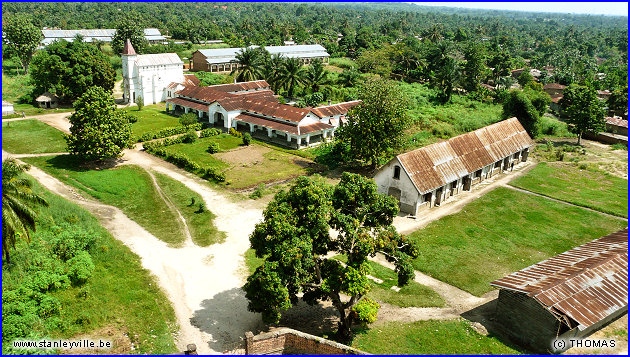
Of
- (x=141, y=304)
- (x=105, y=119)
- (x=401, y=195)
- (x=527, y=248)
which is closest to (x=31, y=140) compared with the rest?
(x=105, y=119)

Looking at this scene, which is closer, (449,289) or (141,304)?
(141,304)

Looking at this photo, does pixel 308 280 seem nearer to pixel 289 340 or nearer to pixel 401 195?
pixel 289 340

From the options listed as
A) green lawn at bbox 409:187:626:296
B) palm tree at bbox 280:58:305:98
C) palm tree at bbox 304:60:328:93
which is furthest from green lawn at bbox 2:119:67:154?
palm tree at bbox 304:60:328:93

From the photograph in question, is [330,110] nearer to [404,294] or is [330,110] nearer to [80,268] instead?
[404,294]

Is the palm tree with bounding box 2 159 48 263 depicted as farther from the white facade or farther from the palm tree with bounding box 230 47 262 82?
the palm tree with bounding box 230 47 262 82

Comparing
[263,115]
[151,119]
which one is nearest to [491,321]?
[263,115]

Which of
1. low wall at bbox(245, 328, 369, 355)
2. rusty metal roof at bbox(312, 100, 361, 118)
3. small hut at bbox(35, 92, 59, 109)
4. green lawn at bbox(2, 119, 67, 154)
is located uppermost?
rusty metal roof at bbox(312, 100, 361, 118)
